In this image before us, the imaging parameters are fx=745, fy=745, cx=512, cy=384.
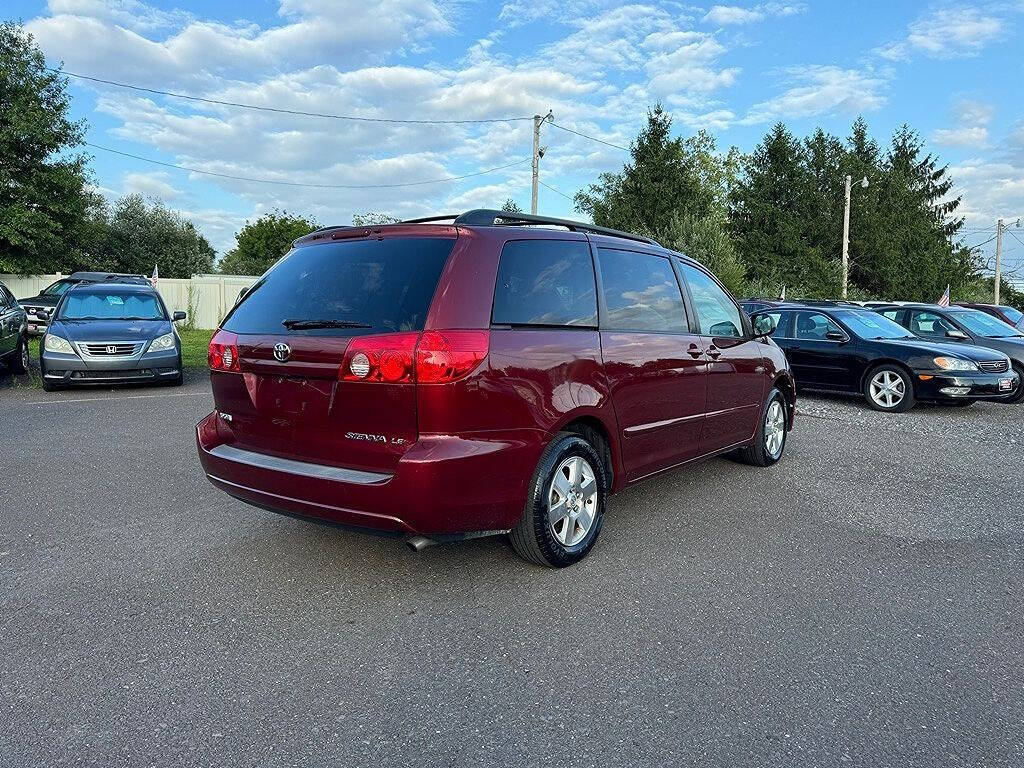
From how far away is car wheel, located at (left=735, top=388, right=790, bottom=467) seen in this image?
250 inches

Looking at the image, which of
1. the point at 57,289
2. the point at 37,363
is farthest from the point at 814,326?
the point at 57,289

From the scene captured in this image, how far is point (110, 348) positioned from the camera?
10.3 metres

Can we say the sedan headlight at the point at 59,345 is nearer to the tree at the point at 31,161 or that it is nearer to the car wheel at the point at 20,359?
the car wheel at the point at 20,359

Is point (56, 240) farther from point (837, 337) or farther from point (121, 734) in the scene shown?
point (121, 734)

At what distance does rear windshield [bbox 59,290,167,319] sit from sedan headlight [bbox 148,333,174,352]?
835mm

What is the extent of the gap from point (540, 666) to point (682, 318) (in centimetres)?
290

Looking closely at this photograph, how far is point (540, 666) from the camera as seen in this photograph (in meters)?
2.96

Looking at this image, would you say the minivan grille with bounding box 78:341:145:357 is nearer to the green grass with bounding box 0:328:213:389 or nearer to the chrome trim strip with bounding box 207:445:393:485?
the green grass with bounding box 0:328:213:389

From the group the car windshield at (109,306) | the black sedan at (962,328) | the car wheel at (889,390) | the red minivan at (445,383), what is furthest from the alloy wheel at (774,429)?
the car windshield at (109,306)

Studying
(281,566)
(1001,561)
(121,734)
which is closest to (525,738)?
(121,734)

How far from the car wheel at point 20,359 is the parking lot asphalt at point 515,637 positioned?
797cm

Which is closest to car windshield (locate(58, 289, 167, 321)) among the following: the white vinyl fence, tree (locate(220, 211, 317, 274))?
the white vinyl fence

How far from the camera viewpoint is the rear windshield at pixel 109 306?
1121cm

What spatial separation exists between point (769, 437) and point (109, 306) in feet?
32.6
